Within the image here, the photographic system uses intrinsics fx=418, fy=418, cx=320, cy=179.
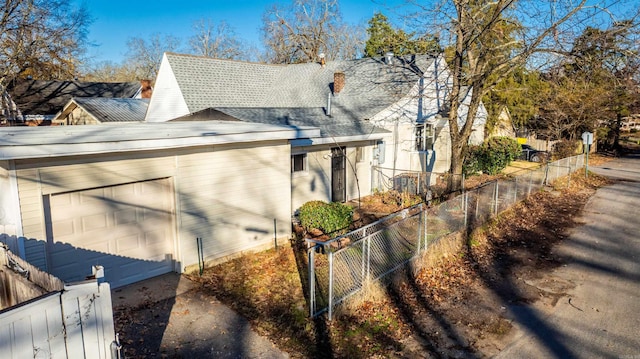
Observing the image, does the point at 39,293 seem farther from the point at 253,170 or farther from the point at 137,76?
the point at 137,76

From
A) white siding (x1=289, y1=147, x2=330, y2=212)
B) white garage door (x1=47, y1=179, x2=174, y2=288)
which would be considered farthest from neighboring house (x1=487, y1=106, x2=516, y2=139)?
white garage door (x1=47, y1=179, x2=174, y2=288)

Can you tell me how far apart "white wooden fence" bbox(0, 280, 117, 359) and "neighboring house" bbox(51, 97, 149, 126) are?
735 inches

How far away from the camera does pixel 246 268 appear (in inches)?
368

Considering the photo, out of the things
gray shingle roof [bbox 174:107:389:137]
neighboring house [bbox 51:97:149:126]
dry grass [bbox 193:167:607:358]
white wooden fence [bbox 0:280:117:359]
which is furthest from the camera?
neighboring house [bbox 51:97:149:126]

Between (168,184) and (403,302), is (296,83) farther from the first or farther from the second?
(403,302)

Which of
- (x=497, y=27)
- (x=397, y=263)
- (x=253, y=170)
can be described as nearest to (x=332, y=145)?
(x=253, y=170)

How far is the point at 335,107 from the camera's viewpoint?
1862cm

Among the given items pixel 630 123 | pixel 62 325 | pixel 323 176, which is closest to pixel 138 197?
pixel 62 325

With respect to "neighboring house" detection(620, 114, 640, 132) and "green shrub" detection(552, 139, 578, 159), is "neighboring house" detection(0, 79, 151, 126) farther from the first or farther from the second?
"neighboring house" detection(620, 114, 640, 132)

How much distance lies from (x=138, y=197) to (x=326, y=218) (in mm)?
4762

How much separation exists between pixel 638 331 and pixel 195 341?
7.22 m

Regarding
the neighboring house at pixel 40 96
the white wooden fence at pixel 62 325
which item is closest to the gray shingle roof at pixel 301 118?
the white wooden fence at pixel 62 325

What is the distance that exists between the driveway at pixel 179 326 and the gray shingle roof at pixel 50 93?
1297 inches

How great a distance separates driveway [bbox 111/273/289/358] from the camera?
6.21 m
